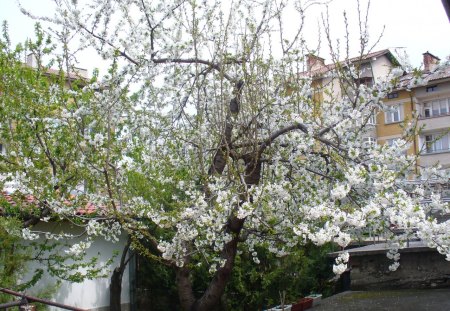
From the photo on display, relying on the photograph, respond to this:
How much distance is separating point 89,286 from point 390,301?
21.2 ft

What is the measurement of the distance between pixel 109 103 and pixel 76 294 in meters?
5.80

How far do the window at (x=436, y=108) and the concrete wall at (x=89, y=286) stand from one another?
2416 centimetres

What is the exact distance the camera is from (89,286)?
12062mm

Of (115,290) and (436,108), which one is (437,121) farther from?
(115,290)

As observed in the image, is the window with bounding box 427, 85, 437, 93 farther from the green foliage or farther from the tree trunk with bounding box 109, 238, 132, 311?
the tree trunk with bounding box 109, 238, 132, 311

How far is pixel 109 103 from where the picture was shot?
755cm

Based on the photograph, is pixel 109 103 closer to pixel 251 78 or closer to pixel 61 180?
pixel 61 180

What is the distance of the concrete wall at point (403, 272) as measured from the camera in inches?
402

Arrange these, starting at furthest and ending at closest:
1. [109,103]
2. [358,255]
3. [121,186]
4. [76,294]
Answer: [76,294]
[358,255]
[121,186]
[109,103]

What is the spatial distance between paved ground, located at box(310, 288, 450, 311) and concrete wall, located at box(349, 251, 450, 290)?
28cm

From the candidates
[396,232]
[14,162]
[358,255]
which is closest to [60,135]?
[14,162]

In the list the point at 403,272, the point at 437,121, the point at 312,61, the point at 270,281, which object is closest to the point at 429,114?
the point at 437,121

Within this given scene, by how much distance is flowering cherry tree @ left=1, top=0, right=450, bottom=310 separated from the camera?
635 cm

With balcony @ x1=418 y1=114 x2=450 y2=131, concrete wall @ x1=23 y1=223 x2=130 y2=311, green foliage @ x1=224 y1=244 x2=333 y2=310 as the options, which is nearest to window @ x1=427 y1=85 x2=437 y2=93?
balcony @ x1=418 y1=114 x2=450 y2=131
